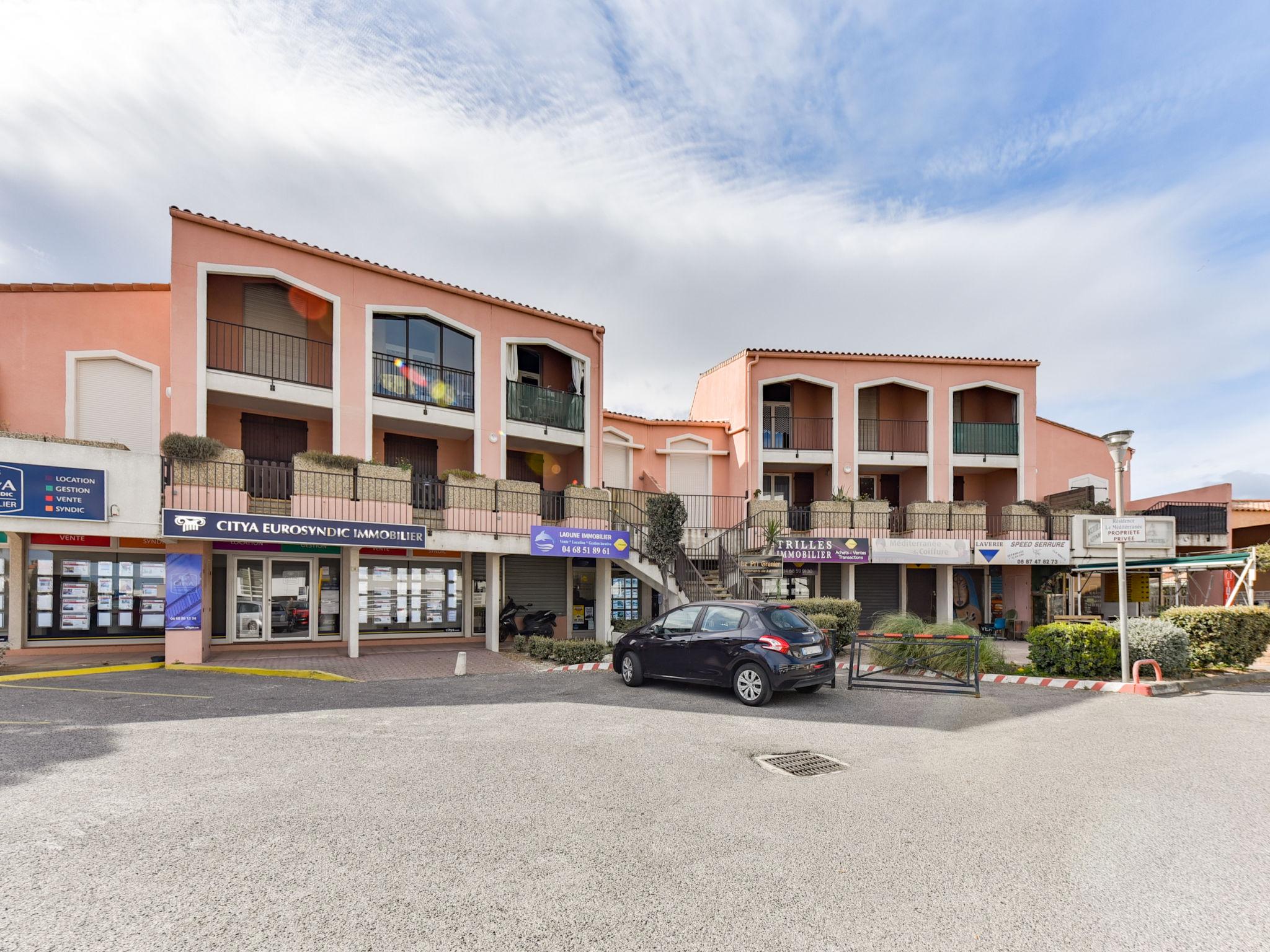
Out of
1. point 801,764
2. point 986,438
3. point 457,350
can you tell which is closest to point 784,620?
point 801,764

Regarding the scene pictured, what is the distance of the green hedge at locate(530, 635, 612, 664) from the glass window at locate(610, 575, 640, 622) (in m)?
5.76

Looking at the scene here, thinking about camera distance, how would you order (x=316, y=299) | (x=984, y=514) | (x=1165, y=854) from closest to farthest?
(x=1165, y=854) → (x=316, y=299) → (x=984, y=514)

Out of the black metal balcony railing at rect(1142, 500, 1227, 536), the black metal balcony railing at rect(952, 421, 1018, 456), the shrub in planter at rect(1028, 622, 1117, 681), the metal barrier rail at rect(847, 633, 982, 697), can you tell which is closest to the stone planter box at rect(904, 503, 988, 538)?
the black metal balcony railing at rect(952, 421, 1018, 456)

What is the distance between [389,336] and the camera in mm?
16781

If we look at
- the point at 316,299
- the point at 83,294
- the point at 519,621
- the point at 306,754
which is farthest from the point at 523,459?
the point at 306,754

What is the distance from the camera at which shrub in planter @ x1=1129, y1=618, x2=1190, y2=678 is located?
11.2 metres

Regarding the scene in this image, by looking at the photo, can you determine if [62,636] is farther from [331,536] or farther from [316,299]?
[316,299]

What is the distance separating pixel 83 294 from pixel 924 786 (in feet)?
58.3

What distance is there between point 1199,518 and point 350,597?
26.7 m

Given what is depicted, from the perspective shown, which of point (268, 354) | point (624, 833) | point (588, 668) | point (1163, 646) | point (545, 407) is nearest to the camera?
point (624, 833)

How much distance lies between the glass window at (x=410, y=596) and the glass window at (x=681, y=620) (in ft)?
27.9

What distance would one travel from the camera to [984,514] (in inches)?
846

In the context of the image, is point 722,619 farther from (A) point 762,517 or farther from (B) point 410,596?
(A) point 762,517

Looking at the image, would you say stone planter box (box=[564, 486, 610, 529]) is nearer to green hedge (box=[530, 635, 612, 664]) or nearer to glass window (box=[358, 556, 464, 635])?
green hedge (box=[530, 635, 612, 664])
